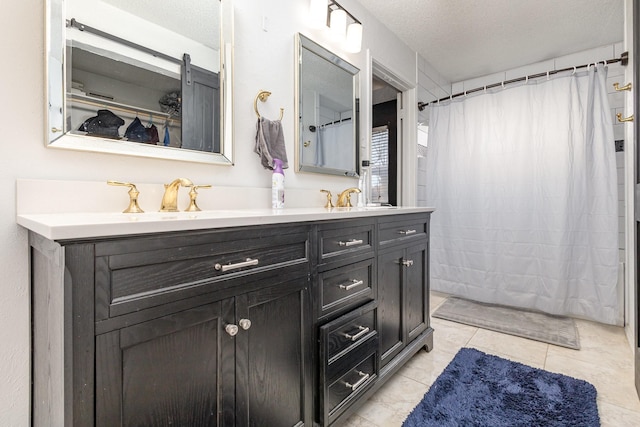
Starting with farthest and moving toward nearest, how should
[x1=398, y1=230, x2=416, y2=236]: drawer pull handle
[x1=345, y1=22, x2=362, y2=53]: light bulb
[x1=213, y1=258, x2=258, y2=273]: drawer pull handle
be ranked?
1. [x1=345, y1=22, x2=362, y2=53]: light bulb
2. [x1=398, y1=230, x2=416, y2=236]: drawer pull handle
3. [x1=213, y1=258, x2=258, y2=273]: drawer pull handle

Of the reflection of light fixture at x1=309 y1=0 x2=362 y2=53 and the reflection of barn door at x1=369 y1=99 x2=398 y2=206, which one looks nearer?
the reflection of light fixture at x1=309 y1=0 x2=362 y2=53

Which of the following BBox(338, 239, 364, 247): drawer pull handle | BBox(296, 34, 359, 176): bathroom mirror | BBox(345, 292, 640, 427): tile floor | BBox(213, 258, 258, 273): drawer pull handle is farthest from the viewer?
BBox(296, 34, 359, 176): bathroom mirror

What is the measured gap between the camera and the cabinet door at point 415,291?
66.3 inches

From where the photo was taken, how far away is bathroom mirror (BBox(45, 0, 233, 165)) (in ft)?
3.21

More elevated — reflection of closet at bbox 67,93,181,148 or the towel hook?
the towel hook

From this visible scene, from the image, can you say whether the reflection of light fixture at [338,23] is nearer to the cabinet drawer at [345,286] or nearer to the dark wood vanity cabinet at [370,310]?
the dark wood vanity cabinet at [370,310]

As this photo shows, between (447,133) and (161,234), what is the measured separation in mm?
2889

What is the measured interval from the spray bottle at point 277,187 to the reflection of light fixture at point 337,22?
0.92 m

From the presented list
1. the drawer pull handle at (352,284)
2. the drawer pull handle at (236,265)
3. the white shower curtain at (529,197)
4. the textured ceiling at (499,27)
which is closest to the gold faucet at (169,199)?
the drawer pull handle at (236,265)

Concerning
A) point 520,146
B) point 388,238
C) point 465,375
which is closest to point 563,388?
point 465,375

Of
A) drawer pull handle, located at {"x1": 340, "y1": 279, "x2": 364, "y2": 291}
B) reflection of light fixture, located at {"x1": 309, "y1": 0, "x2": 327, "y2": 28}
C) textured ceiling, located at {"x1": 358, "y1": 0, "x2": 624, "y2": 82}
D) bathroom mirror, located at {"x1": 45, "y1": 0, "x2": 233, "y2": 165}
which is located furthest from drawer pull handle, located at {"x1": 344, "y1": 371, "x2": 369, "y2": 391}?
textured ceiling, located at {"x1": 358, "y1": 0, "x2": 624, "y2": 82}

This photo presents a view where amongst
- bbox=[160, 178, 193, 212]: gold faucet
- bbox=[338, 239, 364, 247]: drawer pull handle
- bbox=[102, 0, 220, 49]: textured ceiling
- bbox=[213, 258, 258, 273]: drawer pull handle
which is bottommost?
bbox=[213, 258, 258, 273]: drawer pull handle

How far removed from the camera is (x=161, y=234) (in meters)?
0.70

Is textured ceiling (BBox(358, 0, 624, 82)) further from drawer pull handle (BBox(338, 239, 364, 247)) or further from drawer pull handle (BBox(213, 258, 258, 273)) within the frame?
drawer pull handle (BBox(213, 258, 258, 273))
